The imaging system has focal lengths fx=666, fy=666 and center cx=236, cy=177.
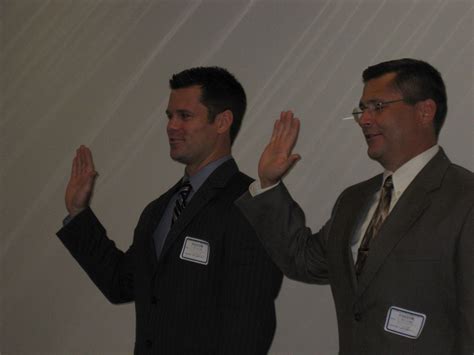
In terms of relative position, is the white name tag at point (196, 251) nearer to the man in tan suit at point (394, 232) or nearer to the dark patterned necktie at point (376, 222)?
the man in tan suit at point (394, 232)

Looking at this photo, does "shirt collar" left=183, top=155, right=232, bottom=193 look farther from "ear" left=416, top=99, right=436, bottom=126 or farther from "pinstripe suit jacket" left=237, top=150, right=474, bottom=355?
"ear" left=416, top=99, right=436, bottom=126

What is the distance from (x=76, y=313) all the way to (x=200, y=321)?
1.36m

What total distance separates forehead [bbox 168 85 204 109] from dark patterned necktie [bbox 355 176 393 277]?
889mm

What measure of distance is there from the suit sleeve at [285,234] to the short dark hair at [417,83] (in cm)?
49

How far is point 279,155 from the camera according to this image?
2.19 meters

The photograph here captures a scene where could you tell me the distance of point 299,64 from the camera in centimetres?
298

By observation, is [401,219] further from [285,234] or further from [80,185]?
[80,185]

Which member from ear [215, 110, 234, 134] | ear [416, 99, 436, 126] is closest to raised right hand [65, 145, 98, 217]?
ear [215, 110, 234, 134]

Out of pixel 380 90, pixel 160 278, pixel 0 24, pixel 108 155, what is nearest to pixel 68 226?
pixel 160 278

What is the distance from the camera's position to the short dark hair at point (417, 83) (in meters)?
2.15

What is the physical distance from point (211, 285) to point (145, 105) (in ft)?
4.39

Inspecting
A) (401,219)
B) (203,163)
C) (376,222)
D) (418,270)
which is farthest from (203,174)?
(418,270)

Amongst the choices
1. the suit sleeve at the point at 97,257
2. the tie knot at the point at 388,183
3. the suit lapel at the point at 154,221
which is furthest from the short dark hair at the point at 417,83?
the suit sleeve at the point at 97,257

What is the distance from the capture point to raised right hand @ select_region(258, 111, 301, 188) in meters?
2.15
